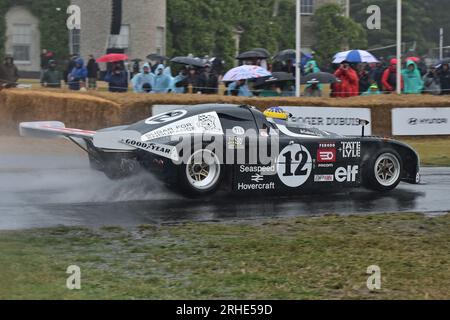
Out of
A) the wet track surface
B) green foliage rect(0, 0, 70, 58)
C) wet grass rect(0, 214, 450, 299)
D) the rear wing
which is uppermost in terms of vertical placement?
green foliage rect(0, 0, 70, 58)

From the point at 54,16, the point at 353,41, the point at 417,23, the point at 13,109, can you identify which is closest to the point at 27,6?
the point at 54,16

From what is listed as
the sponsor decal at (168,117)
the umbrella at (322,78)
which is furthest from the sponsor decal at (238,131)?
the umbrella at (322,78)

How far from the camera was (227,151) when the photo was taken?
38.9 ft

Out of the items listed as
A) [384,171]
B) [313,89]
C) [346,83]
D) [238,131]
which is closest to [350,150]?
[384,171]

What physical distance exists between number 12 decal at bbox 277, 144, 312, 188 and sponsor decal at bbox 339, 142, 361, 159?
600 mm

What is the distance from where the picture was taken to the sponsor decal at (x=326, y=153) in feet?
40.9

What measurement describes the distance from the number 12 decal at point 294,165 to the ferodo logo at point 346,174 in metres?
0.51

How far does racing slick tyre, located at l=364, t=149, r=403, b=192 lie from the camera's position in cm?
1304

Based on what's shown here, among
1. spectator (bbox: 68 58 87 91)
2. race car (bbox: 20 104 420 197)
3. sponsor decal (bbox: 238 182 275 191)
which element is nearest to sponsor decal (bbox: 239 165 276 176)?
race car (bbox: 20 104 420 197)

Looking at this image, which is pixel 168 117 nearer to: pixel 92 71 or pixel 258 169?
pixel 258 169

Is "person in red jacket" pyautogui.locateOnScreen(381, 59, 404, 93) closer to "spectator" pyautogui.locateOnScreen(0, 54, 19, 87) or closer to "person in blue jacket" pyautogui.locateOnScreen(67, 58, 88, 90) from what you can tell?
"person in blue jacket" pyautogui.locateOnScreen(67, 58, 88, 90)

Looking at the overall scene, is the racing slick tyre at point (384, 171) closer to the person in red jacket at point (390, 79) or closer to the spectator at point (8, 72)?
the person in red jacket at point (390, 79)

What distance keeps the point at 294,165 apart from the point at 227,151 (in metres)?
1.05

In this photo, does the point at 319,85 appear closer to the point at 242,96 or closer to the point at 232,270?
the point at 242,96
